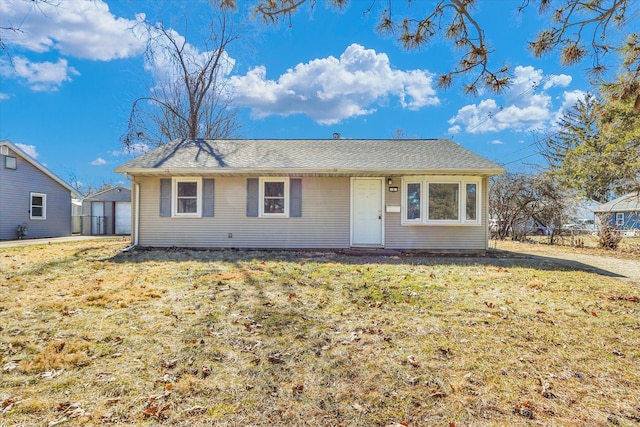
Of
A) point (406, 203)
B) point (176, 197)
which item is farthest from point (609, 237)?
point (176, 197)

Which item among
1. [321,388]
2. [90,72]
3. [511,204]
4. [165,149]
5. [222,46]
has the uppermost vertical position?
[222,46]

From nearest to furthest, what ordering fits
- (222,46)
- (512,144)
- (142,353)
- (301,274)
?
(142,353)
(301,274)
(222,46)
(512,144)

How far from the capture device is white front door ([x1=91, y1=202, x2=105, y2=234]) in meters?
19.2

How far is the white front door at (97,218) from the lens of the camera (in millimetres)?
19188

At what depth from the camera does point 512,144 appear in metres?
21.0

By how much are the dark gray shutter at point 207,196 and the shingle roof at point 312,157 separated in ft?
1.72

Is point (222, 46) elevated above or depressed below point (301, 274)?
above

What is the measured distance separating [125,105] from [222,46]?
19.7ft

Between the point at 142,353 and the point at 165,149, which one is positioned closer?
the point at 142,353

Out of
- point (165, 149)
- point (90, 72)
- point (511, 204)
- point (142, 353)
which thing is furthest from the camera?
point (90, 72)

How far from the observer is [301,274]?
21.6 ft

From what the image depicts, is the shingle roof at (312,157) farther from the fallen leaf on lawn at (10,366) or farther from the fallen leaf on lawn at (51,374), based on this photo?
the fallen leaf on lawn at (51,374)

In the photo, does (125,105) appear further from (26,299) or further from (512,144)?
(512,144)

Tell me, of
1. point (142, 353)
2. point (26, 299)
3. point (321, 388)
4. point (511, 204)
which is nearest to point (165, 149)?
point (26, 299)
